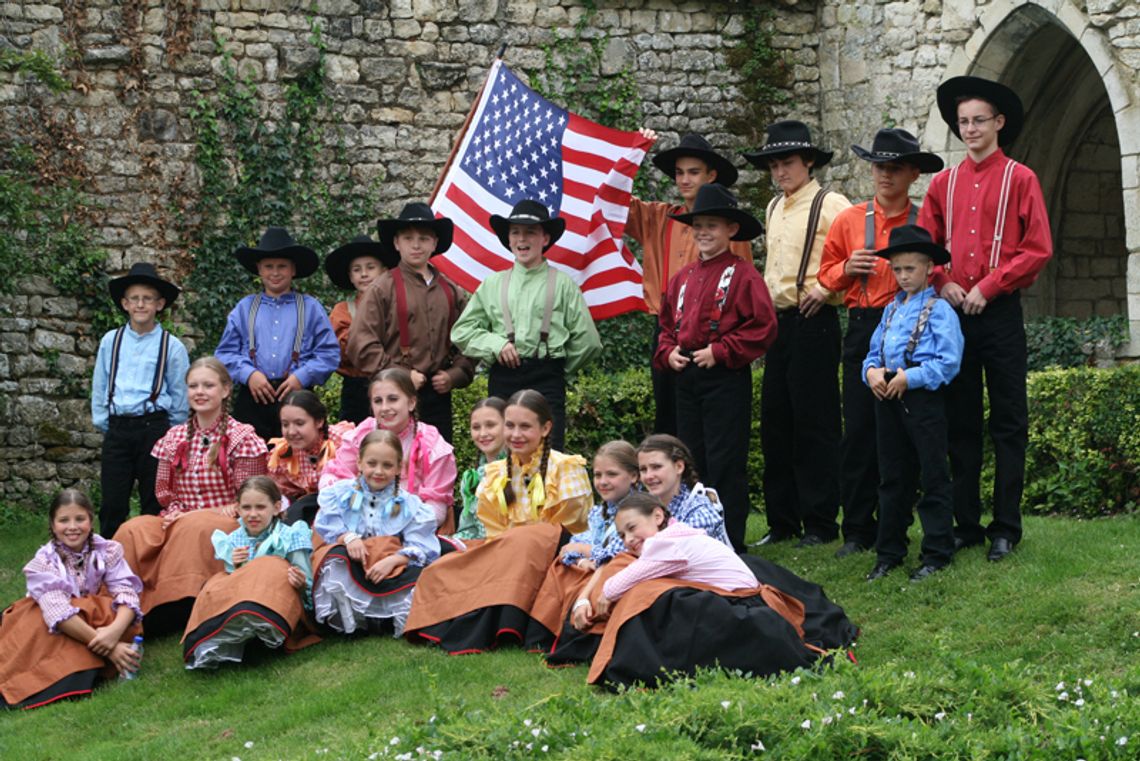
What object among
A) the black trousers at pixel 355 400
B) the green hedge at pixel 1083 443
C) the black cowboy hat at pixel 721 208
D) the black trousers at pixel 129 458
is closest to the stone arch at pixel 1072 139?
the green hedge at pixel 1083 443

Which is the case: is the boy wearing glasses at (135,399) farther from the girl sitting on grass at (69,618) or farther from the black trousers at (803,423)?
the black trousers at (803,423)

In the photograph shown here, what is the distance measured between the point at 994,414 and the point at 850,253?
105cm

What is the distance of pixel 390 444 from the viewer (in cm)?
685

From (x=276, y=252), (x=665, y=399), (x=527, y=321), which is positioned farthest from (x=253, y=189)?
(x=665, y=399)

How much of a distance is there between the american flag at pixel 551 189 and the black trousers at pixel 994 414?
234 centimetres

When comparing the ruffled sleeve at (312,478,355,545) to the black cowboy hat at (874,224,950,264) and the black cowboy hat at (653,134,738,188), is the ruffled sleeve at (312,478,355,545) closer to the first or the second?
the black cowboy hat at (653,134,738,188)

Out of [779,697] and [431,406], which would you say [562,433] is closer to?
[431,406]

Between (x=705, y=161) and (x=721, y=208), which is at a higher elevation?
(x=705, y=161)

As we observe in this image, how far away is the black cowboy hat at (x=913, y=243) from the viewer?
6.64 meters

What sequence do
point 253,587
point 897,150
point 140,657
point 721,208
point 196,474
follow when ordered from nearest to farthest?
point 253,587, point 140,657, point 897,150, point 721,208, point 196,474

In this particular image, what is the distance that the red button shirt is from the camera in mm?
6625

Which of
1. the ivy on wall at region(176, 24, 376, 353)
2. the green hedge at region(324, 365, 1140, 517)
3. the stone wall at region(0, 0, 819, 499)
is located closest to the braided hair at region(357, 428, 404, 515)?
the green hedge at region(324, 365, 1140, 517)

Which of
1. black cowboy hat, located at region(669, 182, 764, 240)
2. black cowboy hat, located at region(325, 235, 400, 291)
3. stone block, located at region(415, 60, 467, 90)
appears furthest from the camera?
stone block, located at region(415, 60, 467, 90)

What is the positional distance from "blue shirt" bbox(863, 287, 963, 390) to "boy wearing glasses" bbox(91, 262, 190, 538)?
12.2 feet
